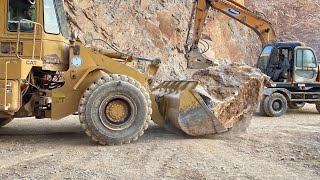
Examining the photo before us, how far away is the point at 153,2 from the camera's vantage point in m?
20.7

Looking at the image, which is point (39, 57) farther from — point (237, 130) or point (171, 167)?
point (237, 130)

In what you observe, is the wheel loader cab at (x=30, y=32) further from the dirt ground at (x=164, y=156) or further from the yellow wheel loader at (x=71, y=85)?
the dirt ground at (x=164, y=156)

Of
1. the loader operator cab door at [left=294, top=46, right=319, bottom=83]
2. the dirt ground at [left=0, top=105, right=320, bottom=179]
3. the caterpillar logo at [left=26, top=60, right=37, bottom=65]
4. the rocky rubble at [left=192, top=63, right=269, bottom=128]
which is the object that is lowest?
the dirt ground at [left=0, top=105, right=320, bottom=179]

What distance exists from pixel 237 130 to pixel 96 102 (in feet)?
9.00

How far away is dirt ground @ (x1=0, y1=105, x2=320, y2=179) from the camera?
16.3 feet

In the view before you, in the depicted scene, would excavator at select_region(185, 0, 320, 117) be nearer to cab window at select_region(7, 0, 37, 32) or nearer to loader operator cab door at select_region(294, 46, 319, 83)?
loader operator cab door at select_region(294, 46, 319, 83)

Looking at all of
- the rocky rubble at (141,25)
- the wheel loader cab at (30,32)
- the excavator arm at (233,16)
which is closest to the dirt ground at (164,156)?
the wheel loader cab at (30,32)

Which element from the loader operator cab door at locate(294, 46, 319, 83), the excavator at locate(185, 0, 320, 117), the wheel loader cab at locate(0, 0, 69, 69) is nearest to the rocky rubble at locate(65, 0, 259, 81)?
the excavator at locate(185, 0, 320, 117)

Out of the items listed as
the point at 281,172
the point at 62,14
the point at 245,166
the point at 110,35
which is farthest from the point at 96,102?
the point at 110,35

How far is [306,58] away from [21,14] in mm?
9385

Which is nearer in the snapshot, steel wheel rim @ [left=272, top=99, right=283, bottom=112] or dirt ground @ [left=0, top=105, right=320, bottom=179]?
dirt ground @ [left=0, top=105, right=320, bottom=179]

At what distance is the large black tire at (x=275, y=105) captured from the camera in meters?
12.6

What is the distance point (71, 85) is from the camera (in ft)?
22.7

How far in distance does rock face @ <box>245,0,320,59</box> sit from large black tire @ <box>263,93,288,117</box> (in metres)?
19.3
